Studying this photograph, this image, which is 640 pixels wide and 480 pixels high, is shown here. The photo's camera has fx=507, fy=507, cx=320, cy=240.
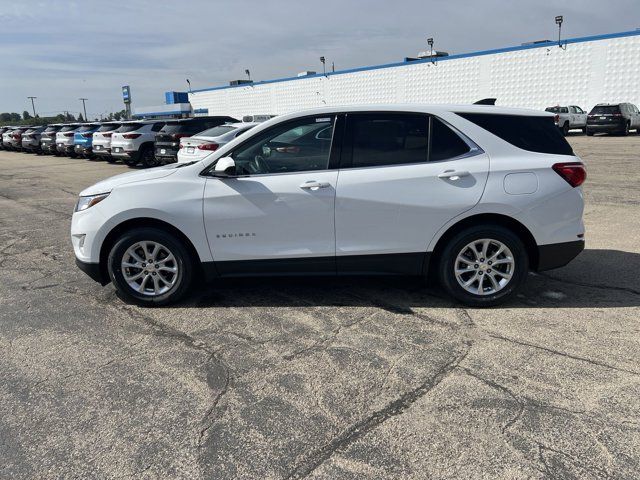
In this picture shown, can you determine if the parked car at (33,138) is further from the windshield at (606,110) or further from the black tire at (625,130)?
the black tire at (625,130)

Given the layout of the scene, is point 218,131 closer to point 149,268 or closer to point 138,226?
point 138,226

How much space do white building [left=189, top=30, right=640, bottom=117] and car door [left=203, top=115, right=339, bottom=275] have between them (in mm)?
35383

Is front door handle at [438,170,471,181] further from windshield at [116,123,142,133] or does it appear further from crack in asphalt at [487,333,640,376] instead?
windshield at [116,123,142,133]

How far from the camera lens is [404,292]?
16.2ft

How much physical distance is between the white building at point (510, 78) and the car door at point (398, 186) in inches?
1370

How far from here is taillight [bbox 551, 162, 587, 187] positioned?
433cm

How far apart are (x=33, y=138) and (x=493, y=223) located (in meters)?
33.6

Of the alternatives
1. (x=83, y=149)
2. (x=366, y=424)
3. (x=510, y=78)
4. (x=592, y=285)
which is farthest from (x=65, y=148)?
(x=510, y=78)

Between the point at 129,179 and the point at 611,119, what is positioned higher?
the point at 611,119

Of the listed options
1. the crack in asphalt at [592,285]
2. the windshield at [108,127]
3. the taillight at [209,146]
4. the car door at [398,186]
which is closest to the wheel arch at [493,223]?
the car door at [398,186]

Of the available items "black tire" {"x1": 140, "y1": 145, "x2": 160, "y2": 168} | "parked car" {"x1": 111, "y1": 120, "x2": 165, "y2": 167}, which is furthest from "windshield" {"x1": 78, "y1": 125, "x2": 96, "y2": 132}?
"black tire" {"x1": 140, "y1": 145, "x2": 160, "y2": 168}

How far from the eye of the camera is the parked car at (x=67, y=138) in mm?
25672

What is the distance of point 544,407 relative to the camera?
9.82ft

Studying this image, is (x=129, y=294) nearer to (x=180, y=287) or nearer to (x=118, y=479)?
(x=180, y=287)
